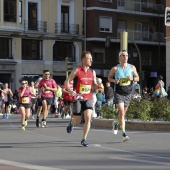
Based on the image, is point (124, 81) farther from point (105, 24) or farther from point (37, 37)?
point (105, 24)

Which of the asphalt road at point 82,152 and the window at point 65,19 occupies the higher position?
the window at point 65,19

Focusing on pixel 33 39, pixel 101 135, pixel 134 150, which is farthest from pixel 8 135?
pixel 33 39

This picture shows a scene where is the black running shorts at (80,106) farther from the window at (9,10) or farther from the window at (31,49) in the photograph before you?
the window at (31,49)

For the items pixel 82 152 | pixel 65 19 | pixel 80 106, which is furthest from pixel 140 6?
pixel 82 152

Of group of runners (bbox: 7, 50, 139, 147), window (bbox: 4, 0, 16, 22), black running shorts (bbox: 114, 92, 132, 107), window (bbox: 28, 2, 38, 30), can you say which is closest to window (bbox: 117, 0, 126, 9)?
window (bbox: 28, 2, 38, 30)

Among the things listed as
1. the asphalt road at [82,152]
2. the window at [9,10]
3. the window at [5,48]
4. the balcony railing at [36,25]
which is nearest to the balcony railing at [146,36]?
the balcony railing at [36,25]

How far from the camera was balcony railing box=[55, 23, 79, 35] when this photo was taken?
54.6m

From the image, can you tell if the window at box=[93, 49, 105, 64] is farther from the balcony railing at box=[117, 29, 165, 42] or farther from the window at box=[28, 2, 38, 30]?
the window at box=[28, 2, 38, 30]

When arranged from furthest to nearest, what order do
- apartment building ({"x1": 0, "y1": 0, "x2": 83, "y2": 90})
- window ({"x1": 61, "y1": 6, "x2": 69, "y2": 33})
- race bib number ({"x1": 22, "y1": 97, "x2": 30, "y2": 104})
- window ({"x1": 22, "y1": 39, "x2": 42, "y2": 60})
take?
window ({"x1": 61, "y1": 6, "x2": 69, "y2": 33}) < window ({"x1": 22, "y1": 39, "x2": 42, "y2": 60}) < apartment building ({"x1": 0, "y1": 0, "x2": 83, "y2": 90}) < race bib number ({"x1": 22, "y1": 97, "x2": 30, "y2": 104})

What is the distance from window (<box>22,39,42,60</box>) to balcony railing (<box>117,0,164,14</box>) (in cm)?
963

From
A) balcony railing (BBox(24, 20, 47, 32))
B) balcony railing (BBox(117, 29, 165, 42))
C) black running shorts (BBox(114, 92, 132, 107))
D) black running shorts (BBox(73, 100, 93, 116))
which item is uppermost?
balcony railing (BBox(24, 20, 47, 32))

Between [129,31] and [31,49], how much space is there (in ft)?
36.7

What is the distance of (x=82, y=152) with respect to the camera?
11352 mm

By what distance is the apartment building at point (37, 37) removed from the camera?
5122 cm
